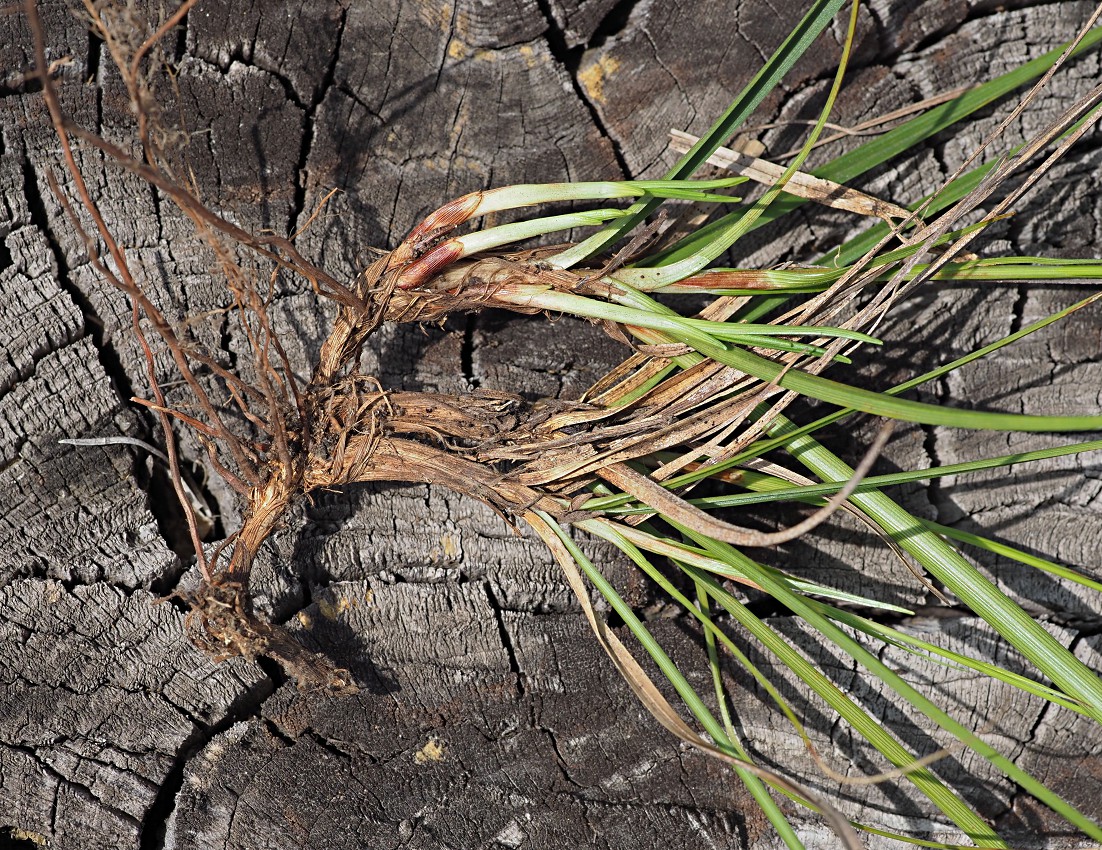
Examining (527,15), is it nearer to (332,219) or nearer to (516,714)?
(332,219)

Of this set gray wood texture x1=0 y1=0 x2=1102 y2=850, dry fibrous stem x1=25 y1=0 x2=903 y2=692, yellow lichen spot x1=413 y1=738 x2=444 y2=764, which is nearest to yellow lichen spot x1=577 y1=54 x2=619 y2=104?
gray wood texture x1=0 y1=0 x2=1102 y2=850

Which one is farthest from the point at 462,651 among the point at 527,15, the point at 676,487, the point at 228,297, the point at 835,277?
the point at 527,15

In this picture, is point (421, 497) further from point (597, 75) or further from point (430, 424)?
point (597, 75)

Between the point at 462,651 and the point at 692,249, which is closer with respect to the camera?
the point at 692,249

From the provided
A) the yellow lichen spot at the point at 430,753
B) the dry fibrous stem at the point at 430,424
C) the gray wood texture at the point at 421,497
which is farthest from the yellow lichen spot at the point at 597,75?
the yellow lichen spot at the point at 430,753

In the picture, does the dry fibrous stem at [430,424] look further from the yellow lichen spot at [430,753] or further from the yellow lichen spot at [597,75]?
the yellow lichen spot at [597,75]

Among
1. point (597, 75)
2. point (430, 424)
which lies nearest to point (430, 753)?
point (430, 424)

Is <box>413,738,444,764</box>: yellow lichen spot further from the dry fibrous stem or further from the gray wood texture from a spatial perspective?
the dry fibrous stem
